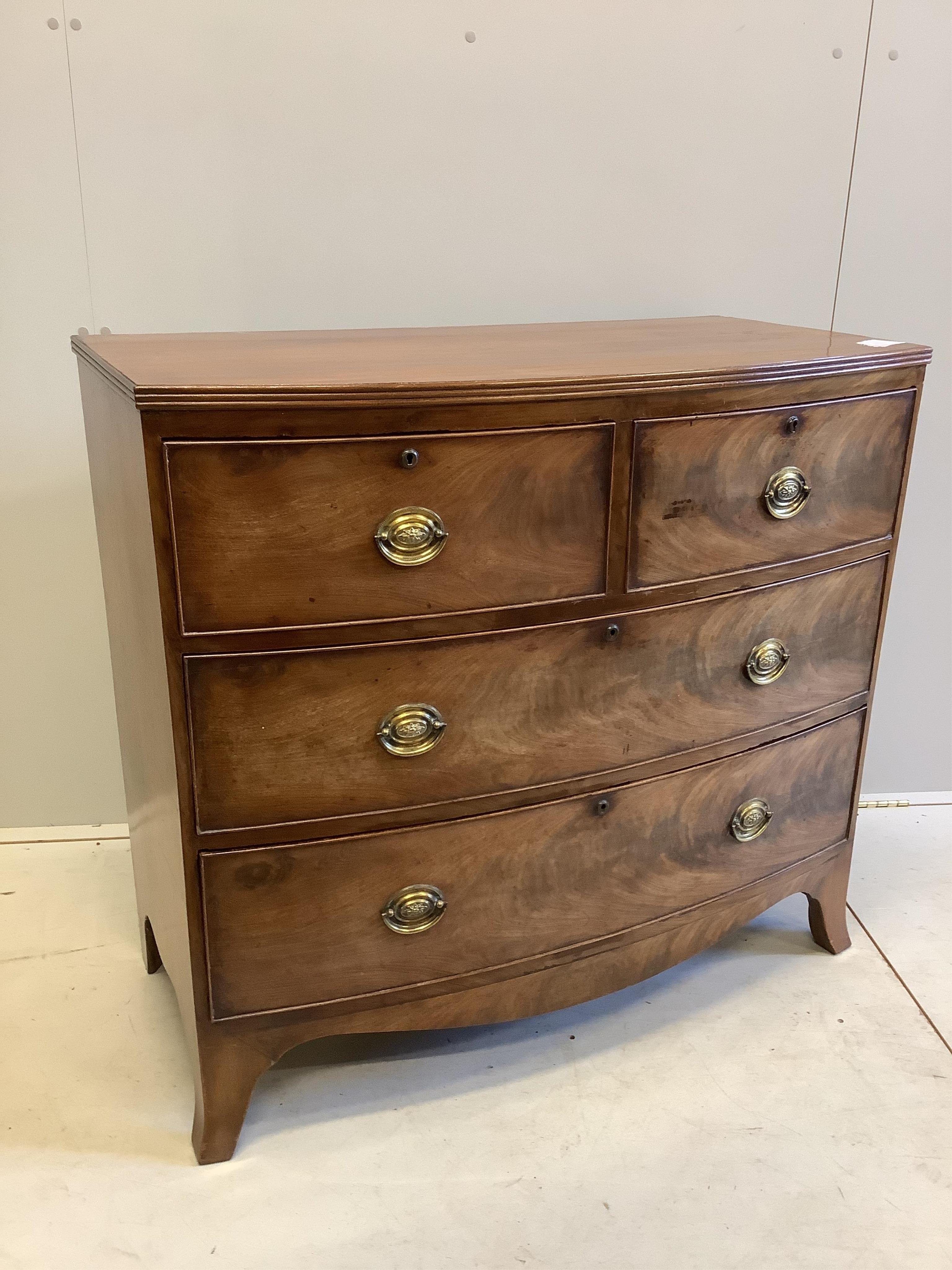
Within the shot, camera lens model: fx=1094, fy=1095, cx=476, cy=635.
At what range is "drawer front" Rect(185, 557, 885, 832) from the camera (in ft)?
4.06

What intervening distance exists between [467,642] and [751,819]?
1.94ft

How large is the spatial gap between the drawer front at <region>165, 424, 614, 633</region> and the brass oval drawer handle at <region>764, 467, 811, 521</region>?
26 centimetres

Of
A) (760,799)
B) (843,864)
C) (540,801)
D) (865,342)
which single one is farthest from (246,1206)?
(865,342)

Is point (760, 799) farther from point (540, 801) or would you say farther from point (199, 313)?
point (199, 313)

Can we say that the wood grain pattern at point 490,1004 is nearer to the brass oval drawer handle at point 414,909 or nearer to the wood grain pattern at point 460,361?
the brass oval drawer handle at point 414,909

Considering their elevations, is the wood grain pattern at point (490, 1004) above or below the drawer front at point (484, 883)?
below

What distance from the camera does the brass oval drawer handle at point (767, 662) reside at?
151 centimetres

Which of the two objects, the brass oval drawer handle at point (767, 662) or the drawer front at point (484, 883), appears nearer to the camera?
the drawer front at point (484, 883)

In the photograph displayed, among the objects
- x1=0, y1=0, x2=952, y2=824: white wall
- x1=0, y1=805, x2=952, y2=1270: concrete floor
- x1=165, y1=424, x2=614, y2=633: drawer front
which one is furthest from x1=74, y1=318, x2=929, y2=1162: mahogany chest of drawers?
x1=0, y1=0, x2=952, y2=824: white wall

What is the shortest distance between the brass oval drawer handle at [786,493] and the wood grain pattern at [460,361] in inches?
5.2

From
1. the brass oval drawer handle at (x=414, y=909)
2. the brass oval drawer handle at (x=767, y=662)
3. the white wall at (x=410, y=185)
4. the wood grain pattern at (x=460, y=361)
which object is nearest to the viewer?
the wood grain pattern at (x=460, y=361)

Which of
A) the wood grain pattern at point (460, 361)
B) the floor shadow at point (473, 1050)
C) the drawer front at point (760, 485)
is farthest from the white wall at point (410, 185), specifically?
the floor shadow at point (473, 1050)

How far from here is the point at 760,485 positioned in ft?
4.64

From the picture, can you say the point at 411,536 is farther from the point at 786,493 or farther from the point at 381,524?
the point at 786,493
